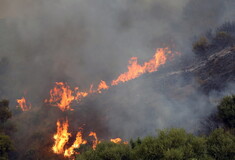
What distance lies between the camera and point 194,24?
89.7m

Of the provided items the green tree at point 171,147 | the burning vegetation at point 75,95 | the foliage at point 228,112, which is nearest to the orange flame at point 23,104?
the burning vegetation at point 75,95

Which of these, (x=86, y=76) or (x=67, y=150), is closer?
(x=67, y=150)

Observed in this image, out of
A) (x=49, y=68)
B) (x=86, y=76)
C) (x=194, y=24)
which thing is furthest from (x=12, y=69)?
(x=194, y=24)

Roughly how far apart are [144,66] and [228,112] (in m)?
43.1

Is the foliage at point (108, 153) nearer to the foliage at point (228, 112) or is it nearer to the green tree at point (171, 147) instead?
the green tree at point (171, 147)

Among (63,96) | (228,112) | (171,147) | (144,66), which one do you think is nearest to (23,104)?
(63,96)

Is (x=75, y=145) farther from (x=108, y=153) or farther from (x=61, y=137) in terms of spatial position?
(x=108, y=153)

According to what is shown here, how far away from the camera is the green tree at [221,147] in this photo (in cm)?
2239

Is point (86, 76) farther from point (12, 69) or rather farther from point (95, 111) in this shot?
point (12, 69)

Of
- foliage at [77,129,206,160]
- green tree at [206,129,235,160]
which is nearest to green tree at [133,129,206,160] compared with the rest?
foliage at [77,129,206,160]

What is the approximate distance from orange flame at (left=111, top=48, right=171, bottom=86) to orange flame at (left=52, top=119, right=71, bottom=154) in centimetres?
2379

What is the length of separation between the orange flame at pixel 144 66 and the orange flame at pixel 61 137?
23.8 m

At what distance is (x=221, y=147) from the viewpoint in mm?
22969

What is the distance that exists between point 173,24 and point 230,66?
166 ft
